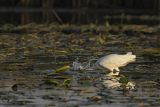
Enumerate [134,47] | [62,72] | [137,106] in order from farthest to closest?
[134,47] → [62,72] → [137,106]

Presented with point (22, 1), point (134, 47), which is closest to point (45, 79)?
point (134, 47)

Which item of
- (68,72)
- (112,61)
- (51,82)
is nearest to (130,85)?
(51,82)

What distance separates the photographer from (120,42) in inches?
768

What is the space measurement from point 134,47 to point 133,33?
518 centimetres

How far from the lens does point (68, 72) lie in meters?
13.1

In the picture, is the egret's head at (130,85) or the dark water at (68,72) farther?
the egret's head at (130,85)

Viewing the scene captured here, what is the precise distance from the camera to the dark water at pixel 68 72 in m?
9.71

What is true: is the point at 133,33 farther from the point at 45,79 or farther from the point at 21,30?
the point at 45,79

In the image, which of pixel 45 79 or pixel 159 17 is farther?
pixel 159 17

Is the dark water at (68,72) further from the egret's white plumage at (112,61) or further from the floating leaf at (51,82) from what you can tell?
the egret's white plumage at (112,61)

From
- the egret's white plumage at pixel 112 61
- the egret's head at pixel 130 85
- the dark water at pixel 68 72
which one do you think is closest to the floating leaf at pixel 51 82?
the dark water at pixel 68 72

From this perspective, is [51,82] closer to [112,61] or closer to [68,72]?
[112,61]

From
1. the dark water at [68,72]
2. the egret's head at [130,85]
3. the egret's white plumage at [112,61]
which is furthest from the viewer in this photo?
the egret's white plumage at [112,61]

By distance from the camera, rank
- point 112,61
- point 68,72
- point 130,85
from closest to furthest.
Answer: point 130,85 → point 112,61 → point 68,72
